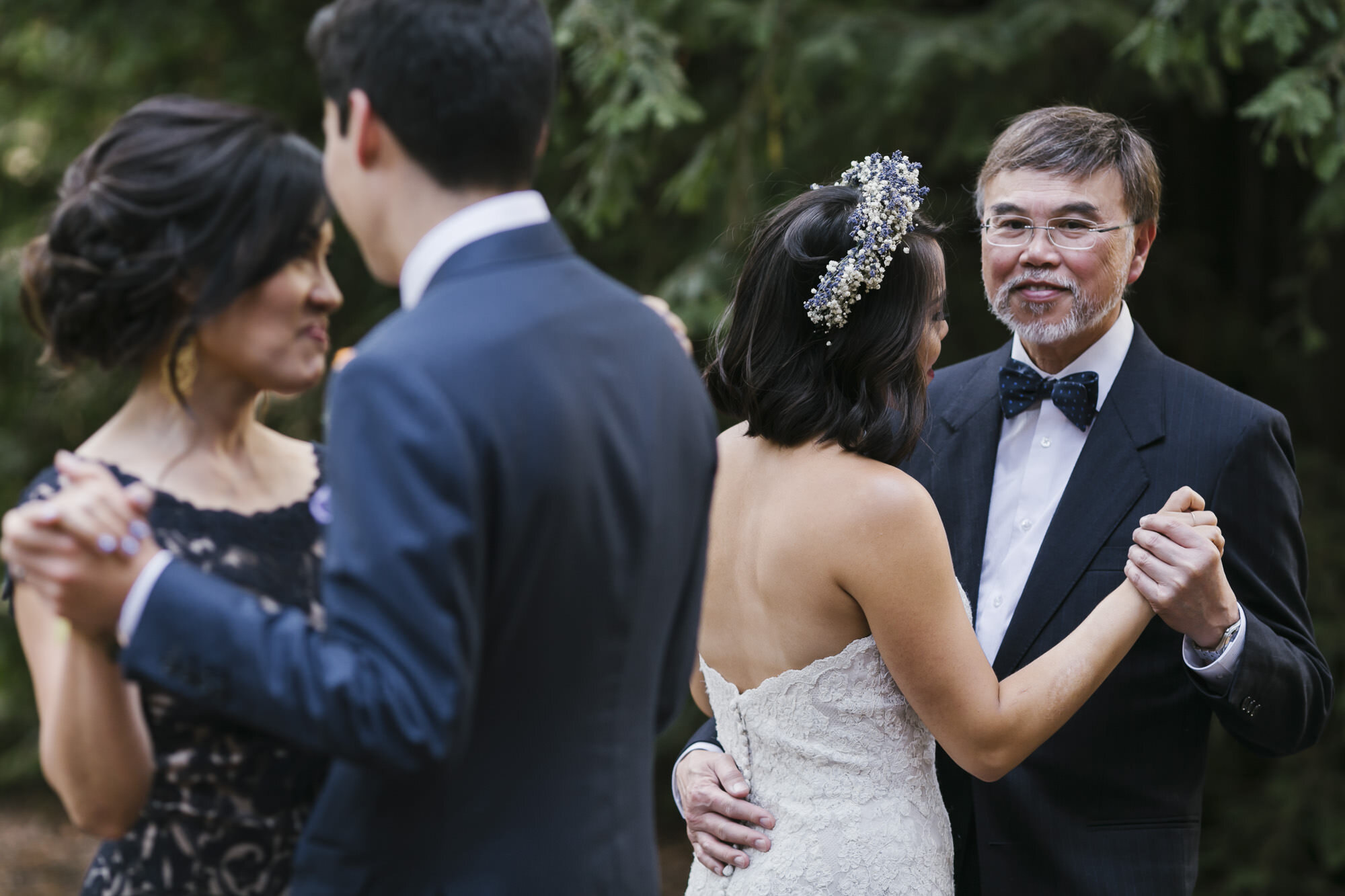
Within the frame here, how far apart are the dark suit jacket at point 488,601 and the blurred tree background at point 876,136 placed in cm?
290

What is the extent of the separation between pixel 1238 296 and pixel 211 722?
22.2 feet

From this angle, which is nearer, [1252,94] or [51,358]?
[51,358]

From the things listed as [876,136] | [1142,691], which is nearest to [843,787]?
[1142,691]

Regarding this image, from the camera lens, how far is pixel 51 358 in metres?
1.81

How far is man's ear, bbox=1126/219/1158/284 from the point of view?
2.99 metres

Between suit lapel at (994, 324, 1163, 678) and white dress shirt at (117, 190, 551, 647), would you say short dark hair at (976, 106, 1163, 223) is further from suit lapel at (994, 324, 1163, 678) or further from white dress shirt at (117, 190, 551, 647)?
white dress shirt at (117, 190, 551, 647)

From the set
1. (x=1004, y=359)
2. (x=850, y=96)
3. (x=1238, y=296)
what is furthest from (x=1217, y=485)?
(x=1238, y=296)

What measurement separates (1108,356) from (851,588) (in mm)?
1065

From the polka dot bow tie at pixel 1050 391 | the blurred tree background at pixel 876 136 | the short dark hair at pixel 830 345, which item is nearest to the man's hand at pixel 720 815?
the short dark hair at pixel 830 345

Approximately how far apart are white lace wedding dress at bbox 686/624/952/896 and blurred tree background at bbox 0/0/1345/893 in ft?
7.70

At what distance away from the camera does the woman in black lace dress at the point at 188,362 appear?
5.60ft

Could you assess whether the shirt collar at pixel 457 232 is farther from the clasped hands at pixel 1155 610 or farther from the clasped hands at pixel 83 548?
the clasped hands at pixel 1155 610

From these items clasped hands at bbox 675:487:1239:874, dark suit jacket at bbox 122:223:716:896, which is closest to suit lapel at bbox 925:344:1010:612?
clasped hands at bbox 675:487:1239:874

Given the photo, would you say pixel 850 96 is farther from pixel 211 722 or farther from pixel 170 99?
pixel 211 722
